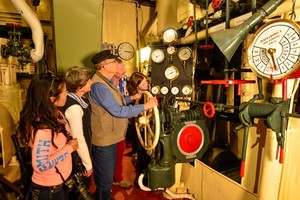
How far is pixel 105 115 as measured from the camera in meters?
1.86

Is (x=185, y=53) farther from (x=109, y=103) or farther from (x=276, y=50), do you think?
(x=276, y=50)

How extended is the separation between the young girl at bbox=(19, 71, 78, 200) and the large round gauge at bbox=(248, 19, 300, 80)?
1143 millimetres

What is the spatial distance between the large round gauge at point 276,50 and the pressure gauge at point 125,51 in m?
3.29

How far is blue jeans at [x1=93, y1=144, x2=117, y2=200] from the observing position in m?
1.90

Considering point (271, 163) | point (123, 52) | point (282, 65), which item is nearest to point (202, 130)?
point (271, 163)

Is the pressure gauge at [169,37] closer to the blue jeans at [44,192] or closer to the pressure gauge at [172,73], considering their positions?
the pressure gauge at [172,73]

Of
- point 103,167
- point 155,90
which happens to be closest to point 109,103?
point 103,167

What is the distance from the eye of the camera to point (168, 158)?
2.06m

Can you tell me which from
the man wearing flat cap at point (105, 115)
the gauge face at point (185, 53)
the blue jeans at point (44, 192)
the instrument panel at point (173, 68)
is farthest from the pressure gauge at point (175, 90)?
the blue jeans at point (44, 192)

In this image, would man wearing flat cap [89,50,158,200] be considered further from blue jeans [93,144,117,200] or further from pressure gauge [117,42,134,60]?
pressure gauge [117,42,134,60]

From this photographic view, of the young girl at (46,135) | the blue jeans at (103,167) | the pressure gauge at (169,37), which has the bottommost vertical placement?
the blue jeans at (103,167)

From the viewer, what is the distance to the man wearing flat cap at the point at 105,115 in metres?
1.78

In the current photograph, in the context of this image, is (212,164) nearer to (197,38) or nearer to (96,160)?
(96,160)

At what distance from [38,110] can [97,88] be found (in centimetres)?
62
